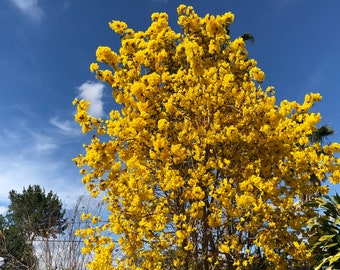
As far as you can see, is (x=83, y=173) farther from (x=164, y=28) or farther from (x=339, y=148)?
(x=339, y=148)

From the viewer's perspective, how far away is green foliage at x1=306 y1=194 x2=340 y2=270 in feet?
25.4

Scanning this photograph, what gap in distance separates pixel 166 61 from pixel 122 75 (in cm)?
125

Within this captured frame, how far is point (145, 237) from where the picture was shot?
239 inches

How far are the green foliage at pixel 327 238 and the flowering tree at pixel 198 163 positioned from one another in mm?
1603

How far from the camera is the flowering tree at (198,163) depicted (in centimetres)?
574

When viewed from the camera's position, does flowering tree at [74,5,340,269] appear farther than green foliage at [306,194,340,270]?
No

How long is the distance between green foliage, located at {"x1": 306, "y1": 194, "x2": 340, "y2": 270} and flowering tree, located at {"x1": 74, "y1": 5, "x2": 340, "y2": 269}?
160 cm

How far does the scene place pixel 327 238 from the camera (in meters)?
7.68

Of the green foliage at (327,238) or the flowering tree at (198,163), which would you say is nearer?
the flowering tree at (198,163)

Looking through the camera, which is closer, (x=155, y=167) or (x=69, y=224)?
(x=155, y=167)

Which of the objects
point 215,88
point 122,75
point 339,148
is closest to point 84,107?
point 122,75

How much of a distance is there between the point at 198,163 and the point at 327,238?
12.3 feet

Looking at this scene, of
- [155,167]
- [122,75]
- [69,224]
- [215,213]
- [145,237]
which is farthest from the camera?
[69,224]

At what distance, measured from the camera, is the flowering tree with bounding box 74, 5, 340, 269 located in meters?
5.74
